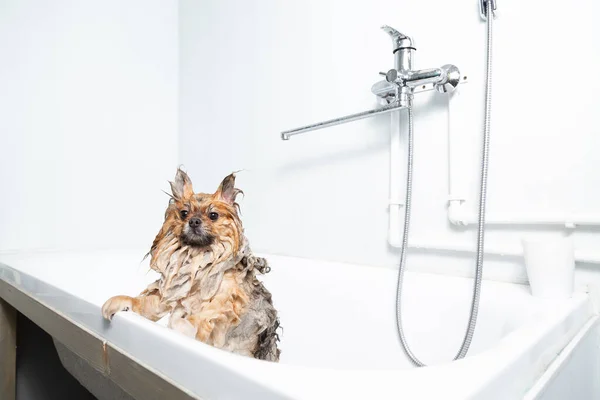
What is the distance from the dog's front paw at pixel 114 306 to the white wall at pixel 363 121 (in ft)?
2.68

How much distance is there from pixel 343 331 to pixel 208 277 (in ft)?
1.85

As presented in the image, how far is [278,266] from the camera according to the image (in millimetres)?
1356

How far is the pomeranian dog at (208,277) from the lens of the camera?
653 millimetres

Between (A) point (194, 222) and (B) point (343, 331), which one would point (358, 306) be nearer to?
(B) point (343, 331)

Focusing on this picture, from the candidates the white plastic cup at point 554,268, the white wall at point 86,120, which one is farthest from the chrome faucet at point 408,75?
the white wall at point 86,120

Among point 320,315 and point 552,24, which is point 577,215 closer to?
point 552,24

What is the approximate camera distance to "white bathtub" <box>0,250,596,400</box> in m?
0.38

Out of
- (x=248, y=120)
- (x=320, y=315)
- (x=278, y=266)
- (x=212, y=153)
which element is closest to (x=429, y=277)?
(x=320, y=315)

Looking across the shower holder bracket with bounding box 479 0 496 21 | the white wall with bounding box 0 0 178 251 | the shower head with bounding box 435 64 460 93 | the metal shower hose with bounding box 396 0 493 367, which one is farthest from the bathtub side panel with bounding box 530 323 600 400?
the white wall with bounding box 0 0 178 251

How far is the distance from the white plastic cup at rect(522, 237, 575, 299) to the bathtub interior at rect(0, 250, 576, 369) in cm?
4

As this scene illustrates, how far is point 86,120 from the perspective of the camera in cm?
182

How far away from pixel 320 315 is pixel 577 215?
0.70m

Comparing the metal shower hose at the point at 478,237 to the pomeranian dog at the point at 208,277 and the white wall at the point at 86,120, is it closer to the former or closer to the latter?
the pomeranian dog at the point at 208,277

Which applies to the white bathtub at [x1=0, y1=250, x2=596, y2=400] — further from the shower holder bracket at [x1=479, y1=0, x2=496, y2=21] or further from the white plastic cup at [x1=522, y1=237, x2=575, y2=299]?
the shower holder bracket at [x1=479, y1=0, x2=496, y2=21]
